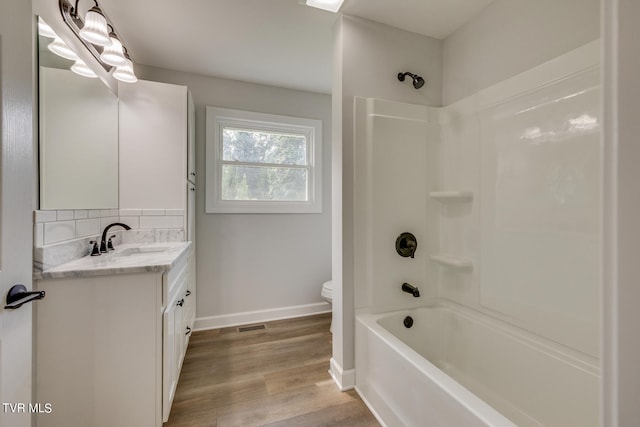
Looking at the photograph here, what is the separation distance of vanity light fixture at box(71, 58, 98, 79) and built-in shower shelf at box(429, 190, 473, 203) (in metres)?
2.40

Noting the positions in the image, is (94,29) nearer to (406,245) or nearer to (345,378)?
(406,245)

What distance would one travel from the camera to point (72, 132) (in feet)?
5.00

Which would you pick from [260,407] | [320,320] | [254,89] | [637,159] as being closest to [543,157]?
[637,159]

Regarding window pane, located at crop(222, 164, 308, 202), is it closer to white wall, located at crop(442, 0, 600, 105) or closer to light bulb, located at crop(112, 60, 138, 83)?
light bulb, located at crop(112, 60, 138, 83)

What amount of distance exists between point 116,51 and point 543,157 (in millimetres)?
2564

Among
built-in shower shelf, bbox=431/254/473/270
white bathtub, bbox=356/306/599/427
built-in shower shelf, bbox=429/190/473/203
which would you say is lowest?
white bathtub, bbox=356/306/599/427

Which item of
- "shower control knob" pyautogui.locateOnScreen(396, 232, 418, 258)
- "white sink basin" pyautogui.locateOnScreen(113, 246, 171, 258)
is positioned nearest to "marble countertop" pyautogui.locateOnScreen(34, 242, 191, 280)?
"white sink basin" pyautogui.locateOnScreen(113, 246, 171, 258)

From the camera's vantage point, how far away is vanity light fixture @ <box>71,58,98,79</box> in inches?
59.8

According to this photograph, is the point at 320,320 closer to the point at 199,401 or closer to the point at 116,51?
the point at 199,401

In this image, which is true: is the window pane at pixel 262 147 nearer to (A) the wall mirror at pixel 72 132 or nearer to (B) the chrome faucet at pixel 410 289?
(A) the wall mirror at pixel 72 132

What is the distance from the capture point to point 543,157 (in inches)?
54.9

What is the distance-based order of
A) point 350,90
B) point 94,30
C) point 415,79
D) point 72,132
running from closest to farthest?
point 94,30
point 72,132
point 350,90
point 415,79

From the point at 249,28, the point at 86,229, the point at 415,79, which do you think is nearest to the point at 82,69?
the point at 86,229

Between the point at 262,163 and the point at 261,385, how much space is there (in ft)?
6.71
